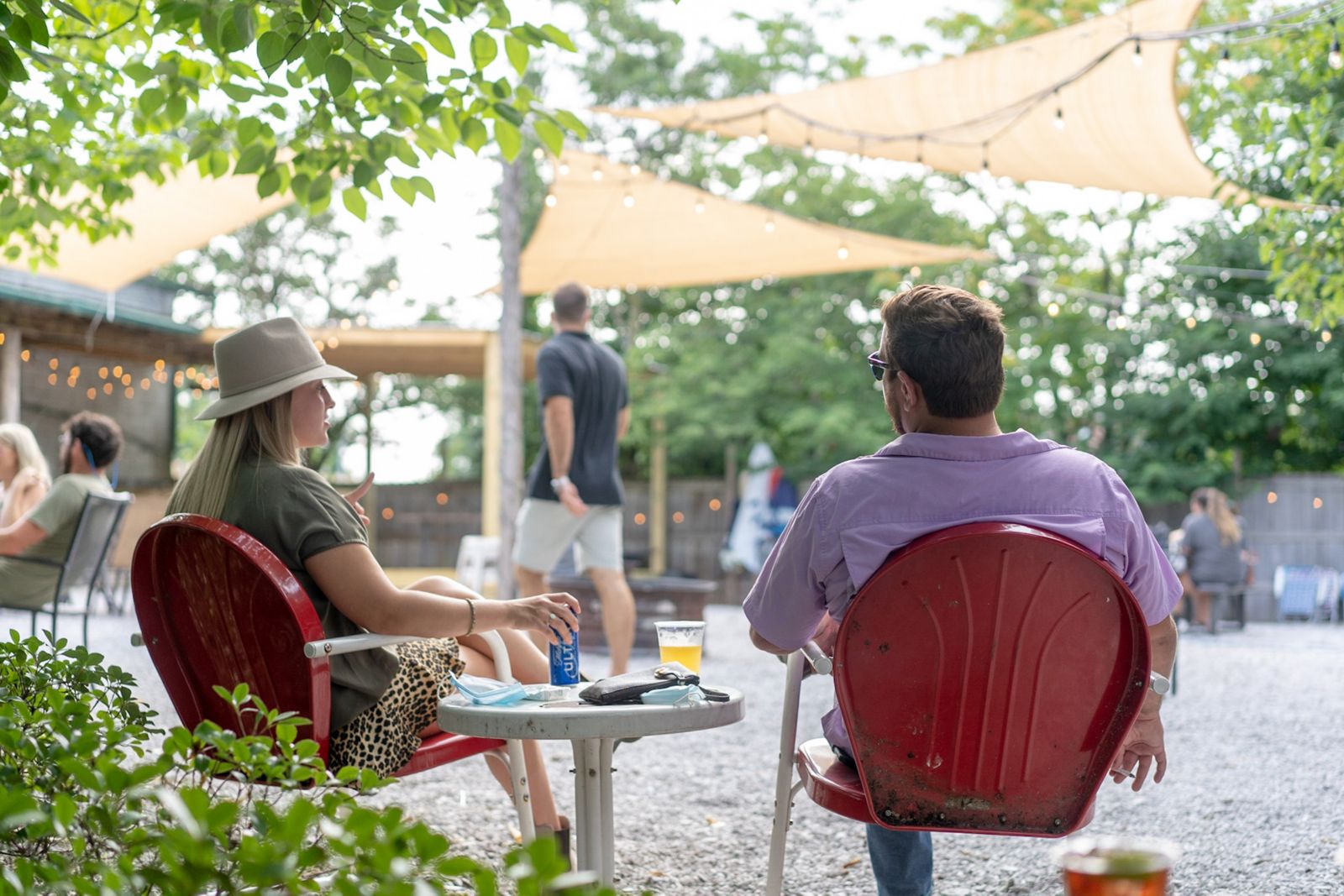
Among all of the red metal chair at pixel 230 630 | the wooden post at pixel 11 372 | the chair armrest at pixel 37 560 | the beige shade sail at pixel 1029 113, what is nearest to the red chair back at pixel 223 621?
the red metal chair at pixel 230 630

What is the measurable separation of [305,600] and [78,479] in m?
3.64

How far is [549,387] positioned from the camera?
5.50m

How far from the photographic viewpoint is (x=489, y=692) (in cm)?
218

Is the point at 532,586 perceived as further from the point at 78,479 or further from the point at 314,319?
the point at 314,319

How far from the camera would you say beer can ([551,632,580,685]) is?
239 cm

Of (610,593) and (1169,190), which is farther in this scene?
(1169,190)

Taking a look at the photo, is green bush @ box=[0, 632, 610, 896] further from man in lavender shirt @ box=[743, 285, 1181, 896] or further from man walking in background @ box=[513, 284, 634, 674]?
man walking in background @ box=[513, 284, 634, 674]

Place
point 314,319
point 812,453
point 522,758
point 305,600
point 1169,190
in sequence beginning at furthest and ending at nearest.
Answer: point 314,319
point 812,453
point 1169,190
point 522,758
point 305,600

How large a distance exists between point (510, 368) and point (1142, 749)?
867 centimetres

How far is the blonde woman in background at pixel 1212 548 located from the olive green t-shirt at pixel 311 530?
10742mm

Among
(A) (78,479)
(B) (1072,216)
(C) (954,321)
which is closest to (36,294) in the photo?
(A) (78,479)

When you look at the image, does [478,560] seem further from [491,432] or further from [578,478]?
[578,478]

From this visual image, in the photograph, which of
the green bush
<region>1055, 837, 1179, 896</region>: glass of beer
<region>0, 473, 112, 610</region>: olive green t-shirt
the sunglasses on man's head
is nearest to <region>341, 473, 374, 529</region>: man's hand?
the green bush

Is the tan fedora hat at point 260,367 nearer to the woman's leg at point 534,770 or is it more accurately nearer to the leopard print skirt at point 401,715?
the leopard print skirt at point 401,715
